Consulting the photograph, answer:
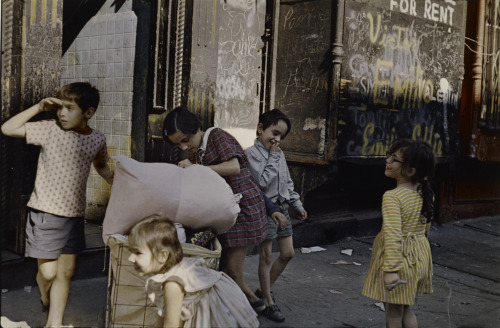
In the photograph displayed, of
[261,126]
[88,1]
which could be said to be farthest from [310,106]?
[88,1]

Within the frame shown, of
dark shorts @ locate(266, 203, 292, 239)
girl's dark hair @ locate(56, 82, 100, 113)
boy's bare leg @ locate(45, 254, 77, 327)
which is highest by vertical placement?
girl's dark hair @ locate(56, 82, 100, 113)

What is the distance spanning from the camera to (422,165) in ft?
11.0

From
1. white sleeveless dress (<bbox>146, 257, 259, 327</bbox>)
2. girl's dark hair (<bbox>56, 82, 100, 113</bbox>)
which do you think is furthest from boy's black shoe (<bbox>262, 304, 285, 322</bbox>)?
girl's dark hair (<bbox>56, 82, 100, 113</bbox>)

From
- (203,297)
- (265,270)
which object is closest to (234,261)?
(265,270)

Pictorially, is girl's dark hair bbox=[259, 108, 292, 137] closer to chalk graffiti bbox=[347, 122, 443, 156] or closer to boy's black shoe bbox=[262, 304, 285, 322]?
boy's black shoe bbox=[262, 304, 285, 322]

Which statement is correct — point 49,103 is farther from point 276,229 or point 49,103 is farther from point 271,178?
point 276,229

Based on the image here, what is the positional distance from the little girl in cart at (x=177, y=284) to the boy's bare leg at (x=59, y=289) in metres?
0.84

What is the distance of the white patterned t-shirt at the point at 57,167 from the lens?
3324 mm

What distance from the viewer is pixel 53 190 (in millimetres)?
3334

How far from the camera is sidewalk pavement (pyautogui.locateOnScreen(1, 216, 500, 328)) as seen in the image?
4.02 meters

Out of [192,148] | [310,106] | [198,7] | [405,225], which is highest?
[198,7]

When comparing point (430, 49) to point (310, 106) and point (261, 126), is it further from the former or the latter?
point (261, 126)

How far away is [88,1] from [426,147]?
14.0ft

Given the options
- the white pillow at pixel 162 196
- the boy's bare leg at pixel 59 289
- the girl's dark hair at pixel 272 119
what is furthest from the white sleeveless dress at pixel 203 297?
the girl's dark hair at pixel 272 119
